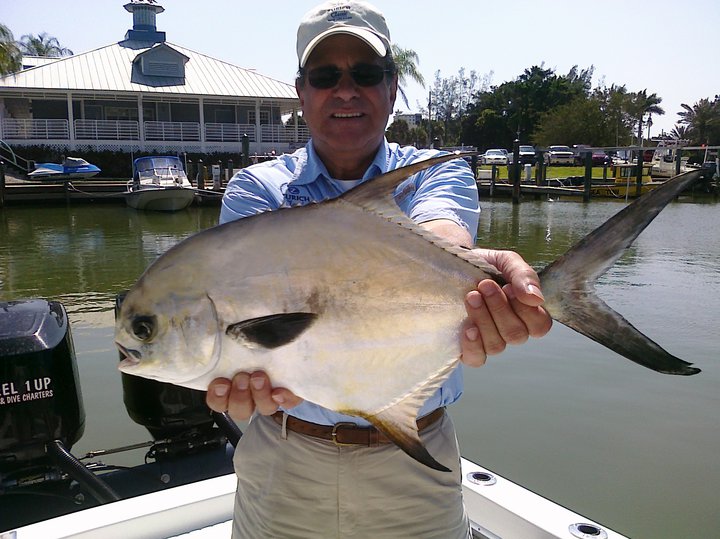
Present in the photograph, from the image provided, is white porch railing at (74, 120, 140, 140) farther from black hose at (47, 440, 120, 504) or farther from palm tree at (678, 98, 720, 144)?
palm tree at (678, 98, 720, 144)

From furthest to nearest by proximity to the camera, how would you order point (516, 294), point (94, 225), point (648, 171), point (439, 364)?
point (648, 171) < point (94, 225) < point (439, 364) < point (516, 294)

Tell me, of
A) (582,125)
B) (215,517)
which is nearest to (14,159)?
(215,517)

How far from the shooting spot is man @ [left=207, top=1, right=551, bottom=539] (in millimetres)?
2039

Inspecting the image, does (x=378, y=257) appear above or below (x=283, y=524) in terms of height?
above

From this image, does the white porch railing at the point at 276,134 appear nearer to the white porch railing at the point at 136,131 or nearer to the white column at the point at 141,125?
the white porch railing at the point at 136,131

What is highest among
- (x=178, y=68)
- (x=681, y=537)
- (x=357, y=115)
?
(x=178, y=68)

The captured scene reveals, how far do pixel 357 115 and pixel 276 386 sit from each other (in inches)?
39.9

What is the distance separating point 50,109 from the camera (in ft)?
105

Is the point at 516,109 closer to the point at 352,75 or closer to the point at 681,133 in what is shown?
the point at 681,133

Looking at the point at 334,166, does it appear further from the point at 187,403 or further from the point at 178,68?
the point at 178,68

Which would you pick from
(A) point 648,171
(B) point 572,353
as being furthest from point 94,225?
(A) point 648,171

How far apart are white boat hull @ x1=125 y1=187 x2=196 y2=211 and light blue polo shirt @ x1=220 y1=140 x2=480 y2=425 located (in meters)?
21.5

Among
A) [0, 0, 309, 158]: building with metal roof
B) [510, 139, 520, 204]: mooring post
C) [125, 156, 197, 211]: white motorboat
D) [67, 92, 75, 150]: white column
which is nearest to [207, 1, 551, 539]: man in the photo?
[125, 156, 197, 211]: white motorboat

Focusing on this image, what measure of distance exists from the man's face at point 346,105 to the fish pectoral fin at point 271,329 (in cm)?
83
